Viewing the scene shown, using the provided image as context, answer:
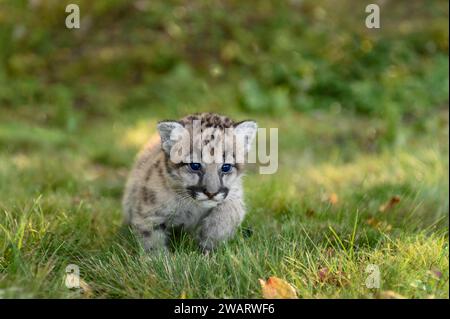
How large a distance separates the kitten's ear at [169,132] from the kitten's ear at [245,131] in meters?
0.41

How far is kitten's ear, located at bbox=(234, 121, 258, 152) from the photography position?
4.72 metres

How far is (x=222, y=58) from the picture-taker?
11922mm

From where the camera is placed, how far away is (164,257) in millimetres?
4113

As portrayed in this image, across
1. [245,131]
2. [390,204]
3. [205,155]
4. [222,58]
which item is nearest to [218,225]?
[205,155]

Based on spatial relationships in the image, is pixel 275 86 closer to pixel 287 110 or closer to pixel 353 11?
pixel 287 110

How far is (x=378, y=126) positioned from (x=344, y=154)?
1267 millimetres

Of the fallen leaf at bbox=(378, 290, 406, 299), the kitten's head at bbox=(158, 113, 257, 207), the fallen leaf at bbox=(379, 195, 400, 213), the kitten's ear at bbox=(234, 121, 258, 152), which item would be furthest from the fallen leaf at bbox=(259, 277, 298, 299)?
the fallen leaf at bbox=(379, 195, 400, 213)

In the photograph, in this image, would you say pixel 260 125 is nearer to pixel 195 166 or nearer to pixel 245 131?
pixel 245 131

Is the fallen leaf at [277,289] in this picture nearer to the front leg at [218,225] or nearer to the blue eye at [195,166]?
the front leg at [218,225]

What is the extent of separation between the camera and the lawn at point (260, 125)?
3.92 metres

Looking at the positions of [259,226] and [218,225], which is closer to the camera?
[218,225]

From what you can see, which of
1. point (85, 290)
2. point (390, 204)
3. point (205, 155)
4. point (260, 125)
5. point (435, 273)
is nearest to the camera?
point (435, 273)

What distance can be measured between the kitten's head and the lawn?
1.44 feet

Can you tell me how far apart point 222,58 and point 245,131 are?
24.0 ft
